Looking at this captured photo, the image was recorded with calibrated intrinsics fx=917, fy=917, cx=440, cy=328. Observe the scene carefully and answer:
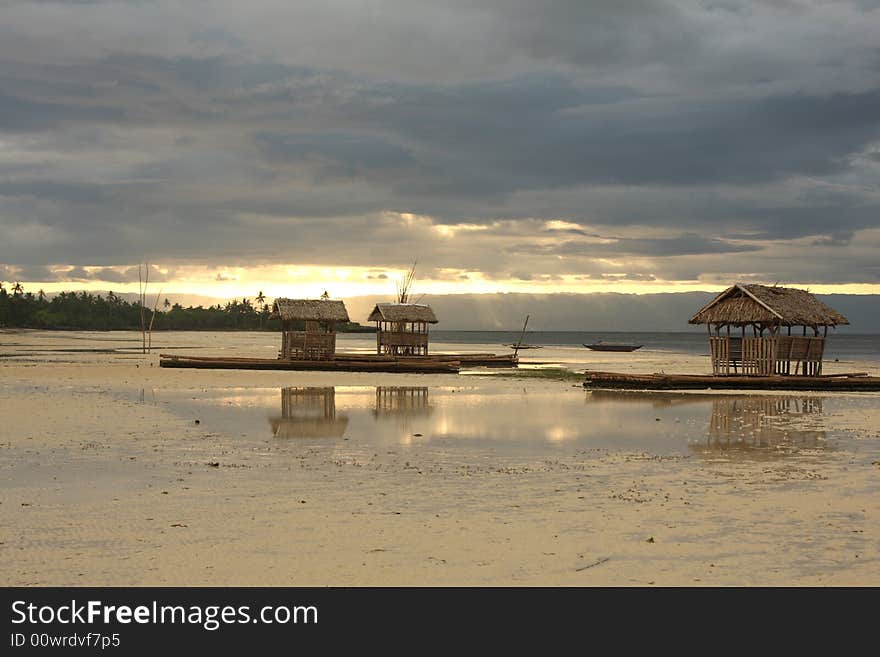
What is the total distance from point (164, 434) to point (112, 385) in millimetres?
14173

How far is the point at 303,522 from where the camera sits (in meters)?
9.55

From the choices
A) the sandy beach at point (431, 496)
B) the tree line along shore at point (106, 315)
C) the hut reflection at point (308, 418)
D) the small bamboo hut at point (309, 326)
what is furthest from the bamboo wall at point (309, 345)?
the tree line along shore at point (106, 315)

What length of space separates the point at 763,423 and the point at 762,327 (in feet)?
49.1

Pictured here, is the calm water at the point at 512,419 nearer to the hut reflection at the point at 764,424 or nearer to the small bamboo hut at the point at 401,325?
the hut reflection at the point at 764,424

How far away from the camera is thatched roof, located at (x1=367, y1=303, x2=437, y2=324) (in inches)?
2021

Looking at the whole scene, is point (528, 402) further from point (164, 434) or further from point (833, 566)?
point (833, 566)

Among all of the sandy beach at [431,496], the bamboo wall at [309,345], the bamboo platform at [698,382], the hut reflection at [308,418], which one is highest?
the bamboo wall at [309,345]

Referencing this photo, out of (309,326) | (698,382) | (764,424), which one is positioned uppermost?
(309,326)

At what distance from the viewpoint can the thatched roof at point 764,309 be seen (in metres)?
33.5

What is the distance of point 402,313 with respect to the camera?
169 feet

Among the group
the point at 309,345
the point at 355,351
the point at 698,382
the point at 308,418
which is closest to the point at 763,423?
the point at 308,418

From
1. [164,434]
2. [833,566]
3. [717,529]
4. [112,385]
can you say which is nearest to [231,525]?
[717,529]

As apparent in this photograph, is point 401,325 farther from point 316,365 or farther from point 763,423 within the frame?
point 763,423
